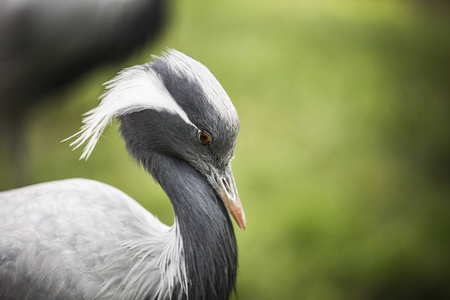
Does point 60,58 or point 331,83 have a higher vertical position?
point 331,83

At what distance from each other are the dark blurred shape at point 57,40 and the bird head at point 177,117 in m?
0.92

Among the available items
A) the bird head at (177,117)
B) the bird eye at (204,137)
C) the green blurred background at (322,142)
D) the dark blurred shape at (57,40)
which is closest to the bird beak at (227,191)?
the bird head at (177,117)

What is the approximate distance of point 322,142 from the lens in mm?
3408

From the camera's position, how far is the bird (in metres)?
1.26

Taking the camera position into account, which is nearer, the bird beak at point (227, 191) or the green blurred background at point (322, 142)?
the bird beak at point (227, 191)

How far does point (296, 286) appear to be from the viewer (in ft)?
7.90

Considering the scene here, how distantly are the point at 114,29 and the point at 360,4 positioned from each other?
3.15 meters

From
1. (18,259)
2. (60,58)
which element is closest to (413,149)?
(60,58)

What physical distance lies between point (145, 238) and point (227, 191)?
1.10 feet

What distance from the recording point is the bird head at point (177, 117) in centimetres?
120

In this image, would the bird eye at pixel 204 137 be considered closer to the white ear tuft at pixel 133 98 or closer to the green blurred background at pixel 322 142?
the white ear tuft at pixel 133 98

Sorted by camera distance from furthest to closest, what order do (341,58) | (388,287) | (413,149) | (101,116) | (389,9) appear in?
(389,9) → (341,58) → (413,149) → (388,287) → (101,116)

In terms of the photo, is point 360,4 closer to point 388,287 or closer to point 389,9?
point 389,9

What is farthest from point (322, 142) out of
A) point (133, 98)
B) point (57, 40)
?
point (133, 98)
